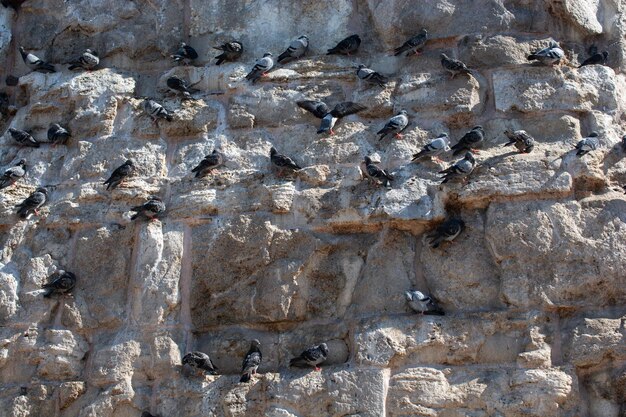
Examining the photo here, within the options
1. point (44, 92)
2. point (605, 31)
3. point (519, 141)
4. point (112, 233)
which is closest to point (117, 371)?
point (112, 233)

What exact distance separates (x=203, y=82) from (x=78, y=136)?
0.95 m

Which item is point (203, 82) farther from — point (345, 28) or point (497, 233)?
point (497, 233)

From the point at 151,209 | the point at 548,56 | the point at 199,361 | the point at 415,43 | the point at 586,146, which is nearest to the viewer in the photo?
the point at 199,361

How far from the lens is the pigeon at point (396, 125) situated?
5.61m

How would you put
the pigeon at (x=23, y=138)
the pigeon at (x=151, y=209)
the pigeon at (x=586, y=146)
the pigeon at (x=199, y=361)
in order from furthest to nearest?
the pigeon at (x=23, y=138) → the pigeon at (x=151, y=209) → the pigeon at (x=586, y=146) → the pigeon at (x=199, y=361)

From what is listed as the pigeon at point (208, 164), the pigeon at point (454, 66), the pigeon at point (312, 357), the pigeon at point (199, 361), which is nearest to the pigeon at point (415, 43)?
the pigeon at point (454, 66)

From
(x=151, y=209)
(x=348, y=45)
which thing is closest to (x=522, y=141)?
(x=348, y=45)

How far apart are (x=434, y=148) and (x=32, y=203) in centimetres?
264

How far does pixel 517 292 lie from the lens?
5.07 metres

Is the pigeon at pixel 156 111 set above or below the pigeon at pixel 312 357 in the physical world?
above

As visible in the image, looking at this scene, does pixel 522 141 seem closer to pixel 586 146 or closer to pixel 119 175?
pixel 586 146

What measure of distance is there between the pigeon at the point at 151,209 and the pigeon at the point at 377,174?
1.33m

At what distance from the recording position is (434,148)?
5484 millimetres

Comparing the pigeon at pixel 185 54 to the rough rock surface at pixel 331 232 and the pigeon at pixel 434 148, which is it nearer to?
the rough rock surface at pixel 331 232
